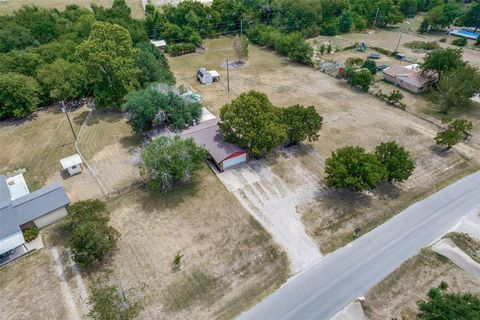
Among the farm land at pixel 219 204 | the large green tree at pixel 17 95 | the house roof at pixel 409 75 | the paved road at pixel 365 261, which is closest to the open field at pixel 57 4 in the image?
the large green tree at pixel 17 95

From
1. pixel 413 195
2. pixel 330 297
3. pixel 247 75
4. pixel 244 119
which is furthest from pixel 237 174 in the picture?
pixel 247 75

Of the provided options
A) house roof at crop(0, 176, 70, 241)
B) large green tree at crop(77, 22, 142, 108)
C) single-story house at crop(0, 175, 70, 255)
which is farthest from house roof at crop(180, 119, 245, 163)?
single-story house at crop(0, 175, 70, 255)

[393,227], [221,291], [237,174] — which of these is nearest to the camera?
[221,291]

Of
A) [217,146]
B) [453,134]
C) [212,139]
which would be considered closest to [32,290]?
[217,146]

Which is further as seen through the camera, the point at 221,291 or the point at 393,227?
the point at 393,227

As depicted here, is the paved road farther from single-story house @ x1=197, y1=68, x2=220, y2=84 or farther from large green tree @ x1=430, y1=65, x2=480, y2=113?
single-story house @ x1=197, y1=68, x2=220, y2=84

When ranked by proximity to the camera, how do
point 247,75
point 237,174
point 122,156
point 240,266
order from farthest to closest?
point 247,75 < point 122,156 < point 237,174 < point 240,266

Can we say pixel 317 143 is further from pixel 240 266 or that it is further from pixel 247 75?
pixel 247 75

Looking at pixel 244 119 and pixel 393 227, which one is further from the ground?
pixel 244 119
